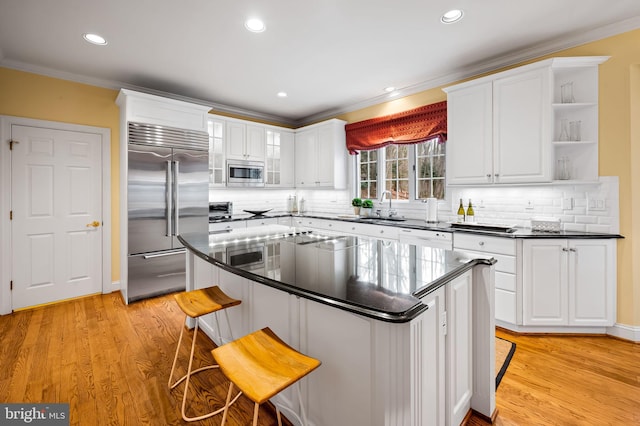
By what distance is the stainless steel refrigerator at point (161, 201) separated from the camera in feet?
11.8

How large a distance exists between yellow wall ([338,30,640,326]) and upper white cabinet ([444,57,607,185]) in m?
0.09

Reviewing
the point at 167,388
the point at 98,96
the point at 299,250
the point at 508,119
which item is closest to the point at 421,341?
the point at 299,250

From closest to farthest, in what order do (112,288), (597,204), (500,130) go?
(597,204)
(500,130)
(112,288)

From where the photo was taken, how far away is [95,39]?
112 inches

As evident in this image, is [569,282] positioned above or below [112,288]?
above

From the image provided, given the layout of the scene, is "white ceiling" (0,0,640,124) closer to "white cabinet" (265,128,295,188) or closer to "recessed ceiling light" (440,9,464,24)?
"recessed ceiling light" (440,9,464,24)

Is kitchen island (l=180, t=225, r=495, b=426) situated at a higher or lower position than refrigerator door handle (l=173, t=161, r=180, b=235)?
lower

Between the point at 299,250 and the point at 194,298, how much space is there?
77 cm

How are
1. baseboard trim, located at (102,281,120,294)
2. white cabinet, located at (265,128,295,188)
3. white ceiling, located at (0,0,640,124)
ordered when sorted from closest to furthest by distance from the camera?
white ceiling, located at (0,0,640,124)
baseboard trim, located at (102,281,120,294)
white cabinet, located at (265,128,295,188)

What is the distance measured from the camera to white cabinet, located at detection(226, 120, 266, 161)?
4.78 metres

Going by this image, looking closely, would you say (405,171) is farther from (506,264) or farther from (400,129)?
(506,264)

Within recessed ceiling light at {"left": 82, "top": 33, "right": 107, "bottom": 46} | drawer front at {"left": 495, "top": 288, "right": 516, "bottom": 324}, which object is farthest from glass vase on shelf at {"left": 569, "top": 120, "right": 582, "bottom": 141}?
recessed ceiling light at {"left": 82, "top": 33, "right": 107, "bottom": 46}

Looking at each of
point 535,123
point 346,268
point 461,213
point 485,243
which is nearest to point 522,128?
point 535,123

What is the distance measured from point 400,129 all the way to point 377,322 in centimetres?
364
